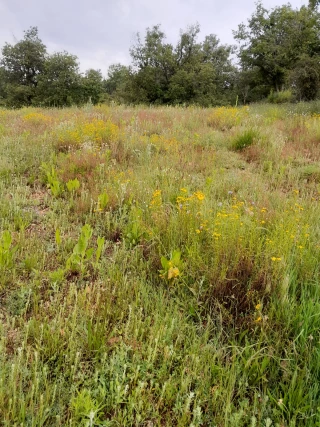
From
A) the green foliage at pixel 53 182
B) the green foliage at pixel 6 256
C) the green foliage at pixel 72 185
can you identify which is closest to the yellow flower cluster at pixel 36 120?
the green foliage at pixel 53 182

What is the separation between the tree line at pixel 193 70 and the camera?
19875 mm

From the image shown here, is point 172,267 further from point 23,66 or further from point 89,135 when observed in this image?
point 23,66

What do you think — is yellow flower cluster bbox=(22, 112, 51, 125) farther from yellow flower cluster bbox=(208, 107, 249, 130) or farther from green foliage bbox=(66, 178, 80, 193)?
yellow flower cluster bbox=(208, 107, 249, 130)

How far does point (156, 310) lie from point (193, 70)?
116ft

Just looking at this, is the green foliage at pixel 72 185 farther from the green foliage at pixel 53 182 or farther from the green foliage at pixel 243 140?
the green foliage at pixel 243 140

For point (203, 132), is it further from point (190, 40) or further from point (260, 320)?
point (190, 40)

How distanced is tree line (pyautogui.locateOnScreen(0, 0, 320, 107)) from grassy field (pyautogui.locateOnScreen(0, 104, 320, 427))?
16.9m

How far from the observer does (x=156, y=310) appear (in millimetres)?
1793

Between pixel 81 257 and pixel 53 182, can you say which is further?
pixel 53 182

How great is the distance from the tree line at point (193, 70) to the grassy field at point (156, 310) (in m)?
16.9

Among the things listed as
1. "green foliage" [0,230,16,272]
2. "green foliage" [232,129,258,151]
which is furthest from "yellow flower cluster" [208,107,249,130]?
"green foliage" [0,230,16,272]

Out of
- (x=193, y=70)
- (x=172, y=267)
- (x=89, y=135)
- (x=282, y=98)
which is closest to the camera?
(x=172, y=267)

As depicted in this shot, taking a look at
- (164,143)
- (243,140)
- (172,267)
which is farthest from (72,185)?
(243,140)

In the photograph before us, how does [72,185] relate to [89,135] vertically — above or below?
below
